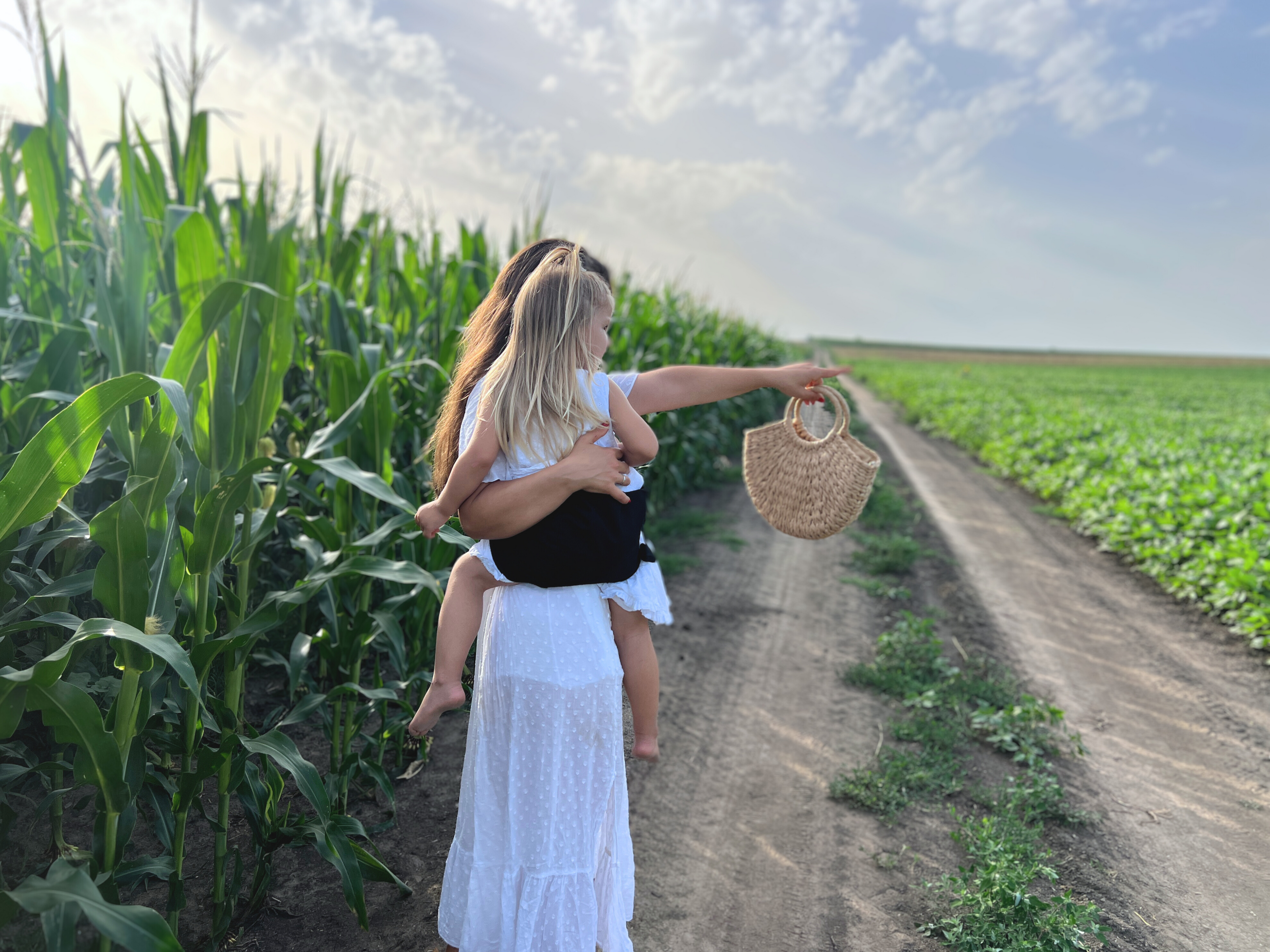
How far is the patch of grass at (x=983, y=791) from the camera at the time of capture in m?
2.39

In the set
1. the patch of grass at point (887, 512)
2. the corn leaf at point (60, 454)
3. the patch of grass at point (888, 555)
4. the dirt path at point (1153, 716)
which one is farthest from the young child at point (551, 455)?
the patch of grass at point (887, 512)

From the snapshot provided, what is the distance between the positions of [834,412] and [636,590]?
1.24m

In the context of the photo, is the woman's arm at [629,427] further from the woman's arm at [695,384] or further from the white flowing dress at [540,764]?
the woman's arm at [695,384]

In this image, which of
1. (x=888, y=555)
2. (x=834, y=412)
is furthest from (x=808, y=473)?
(x=888, y=555)

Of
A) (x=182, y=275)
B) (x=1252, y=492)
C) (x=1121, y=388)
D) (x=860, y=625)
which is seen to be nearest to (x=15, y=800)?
(x=182, y=275)

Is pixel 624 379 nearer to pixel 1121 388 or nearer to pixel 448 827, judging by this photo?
pixel 448 827

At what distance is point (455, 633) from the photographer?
1.92 meters

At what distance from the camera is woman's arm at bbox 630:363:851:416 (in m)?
2.00

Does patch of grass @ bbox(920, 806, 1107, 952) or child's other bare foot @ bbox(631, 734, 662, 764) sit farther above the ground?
child's other bare foot @ bbox(631, 734, 662, 764)

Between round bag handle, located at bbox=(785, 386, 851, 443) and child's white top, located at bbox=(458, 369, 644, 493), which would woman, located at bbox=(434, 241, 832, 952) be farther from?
round bag handle, located at bbox=(785, 386, 851, 443)

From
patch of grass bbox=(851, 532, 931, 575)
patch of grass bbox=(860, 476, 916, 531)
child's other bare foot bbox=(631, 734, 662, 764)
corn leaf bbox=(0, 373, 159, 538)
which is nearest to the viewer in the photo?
corn leaf bbox=(0, 373, 159, 538)

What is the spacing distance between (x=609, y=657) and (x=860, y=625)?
350 cm

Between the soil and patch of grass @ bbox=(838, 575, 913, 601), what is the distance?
99mm

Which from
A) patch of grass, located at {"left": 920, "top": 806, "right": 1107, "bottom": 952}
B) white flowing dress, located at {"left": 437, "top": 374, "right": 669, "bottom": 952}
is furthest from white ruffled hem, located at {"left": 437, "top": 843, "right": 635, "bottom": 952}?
patch of grass, located at {"left": 920, "top": 806, "right": 1107, "bottom": 952}
